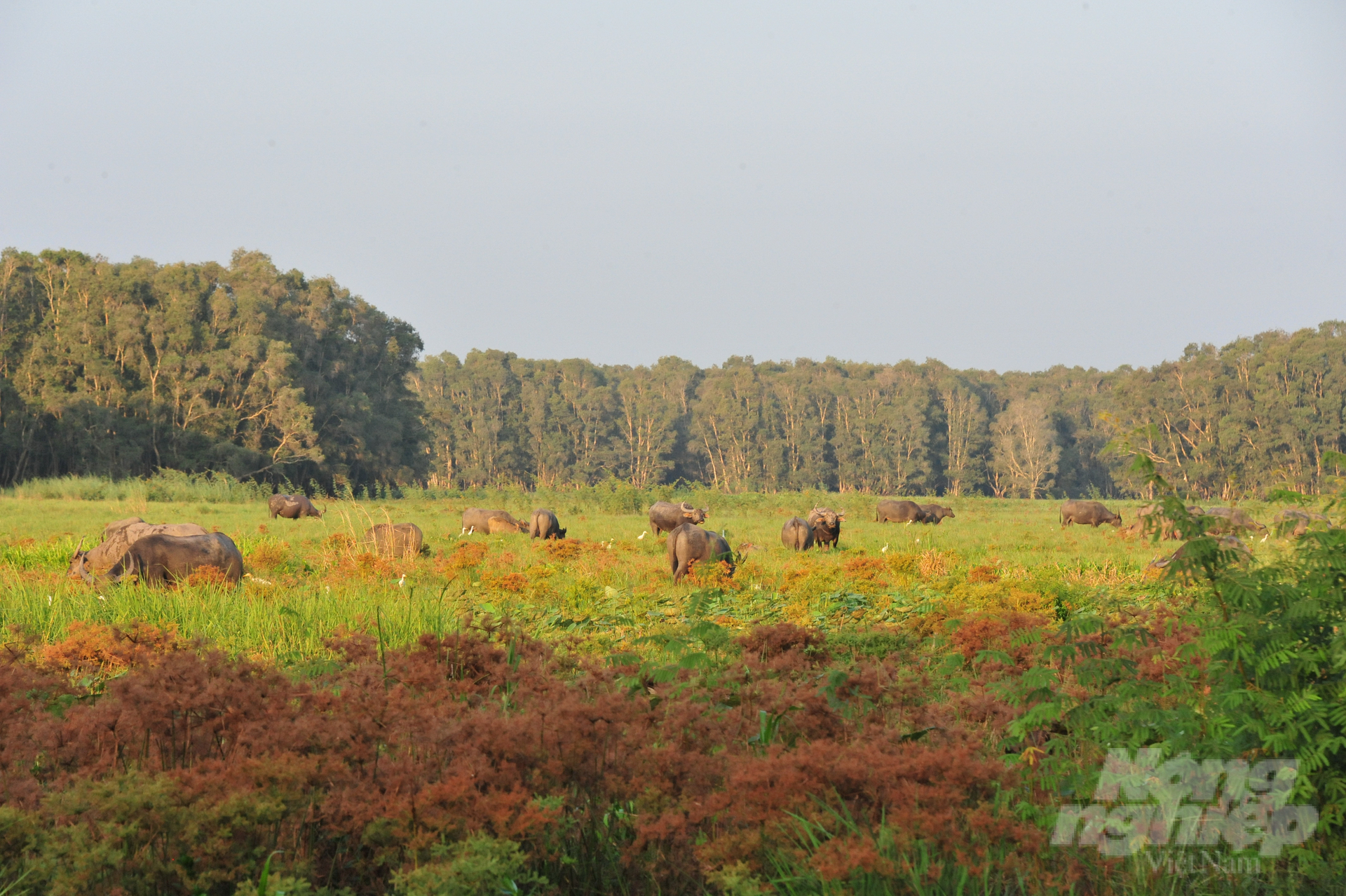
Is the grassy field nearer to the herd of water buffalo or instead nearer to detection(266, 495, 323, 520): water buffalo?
the herd of water buffalo

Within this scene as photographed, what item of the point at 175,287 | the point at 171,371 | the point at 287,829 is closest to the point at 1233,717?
the point at 287,829

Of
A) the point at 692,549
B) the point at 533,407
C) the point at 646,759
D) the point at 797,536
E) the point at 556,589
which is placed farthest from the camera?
the point at 533,407

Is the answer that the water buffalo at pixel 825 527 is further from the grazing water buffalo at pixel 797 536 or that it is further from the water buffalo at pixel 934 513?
the water buffalo at pixel 934 513

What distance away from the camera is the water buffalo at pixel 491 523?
24906 mm

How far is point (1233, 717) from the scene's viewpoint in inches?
154

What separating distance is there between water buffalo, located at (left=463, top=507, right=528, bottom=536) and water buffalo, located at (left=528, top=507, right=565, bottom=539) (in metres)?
1.12

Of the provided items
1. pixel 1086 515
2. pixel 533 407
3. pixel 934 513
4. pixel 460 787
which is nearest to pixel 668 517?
pixel 934 513

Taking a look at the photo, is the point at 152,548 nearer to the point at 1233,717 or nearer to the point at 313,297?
the point at 1233,717

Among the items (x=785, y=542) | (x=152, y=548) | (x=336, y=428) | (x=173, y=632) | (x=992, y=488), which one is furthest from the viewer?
(x=992, y=488)

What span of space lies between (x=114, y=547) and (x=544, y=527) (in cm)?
1219

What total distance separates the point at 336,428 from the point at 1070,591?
165 ft

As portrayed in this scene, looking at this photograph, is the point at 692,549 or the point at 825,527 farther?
the point at 825,527

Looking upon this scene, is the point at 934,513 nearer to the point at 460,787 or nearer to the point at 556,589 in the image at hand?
the point at 556,589

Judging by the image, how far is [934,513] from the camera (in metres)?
33.6
